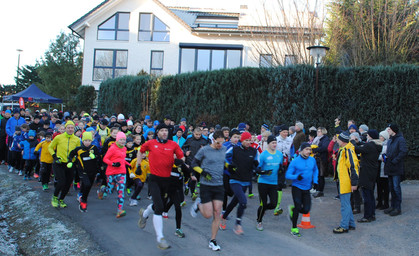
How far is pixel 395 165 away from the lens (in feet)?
25.9

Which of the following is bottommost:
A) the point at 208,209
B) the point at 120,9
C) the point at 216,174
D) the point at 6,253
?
the point at 6,253

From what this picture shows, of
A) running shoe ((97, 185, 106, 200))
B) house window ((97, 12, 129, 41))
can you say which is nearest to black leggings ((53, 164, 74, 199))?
running shoe ((97, 185, 106, 200))

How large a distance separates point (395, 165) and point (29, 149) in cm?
1050

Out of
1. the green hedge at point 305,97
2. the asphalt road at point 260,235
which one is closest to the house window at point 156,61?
the green hedge at point 305,97

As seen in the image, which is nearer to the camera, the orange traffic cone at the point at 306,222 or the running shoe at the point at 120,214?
the orange traffic cone at the point at 306,222

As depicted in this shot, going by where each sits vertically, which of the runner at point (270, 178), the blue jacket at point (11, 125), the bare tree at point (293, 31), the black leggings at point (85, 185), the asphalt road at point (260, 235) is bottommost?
the asphalt road at point (260, 235)

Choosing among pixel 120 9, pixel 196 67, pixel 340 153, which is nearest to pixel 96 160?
pixel 340 153

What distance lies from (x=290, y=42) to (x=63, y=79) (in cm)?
2961

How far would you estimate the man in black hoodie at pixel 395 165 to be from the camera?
25.7ft

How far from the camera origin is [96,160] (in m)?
8.57

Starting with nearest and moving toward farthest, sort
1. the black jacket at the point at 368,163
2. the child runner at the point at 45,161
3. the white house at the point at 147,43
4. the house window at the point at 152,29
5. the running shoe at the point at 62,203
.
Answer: the black jacket at the point at 368,163 → the running shoe at the point at 62,203 → the child runner at the point at 45,161 → the white house at the point at 147,43 → the house window at the point at 152,29

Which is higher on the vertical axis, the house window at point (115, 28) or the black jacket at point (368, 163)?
the house window at point (115, 28)

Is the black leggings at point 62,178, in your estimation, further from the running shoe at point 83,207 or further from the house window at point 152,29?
the house window at point 152,29

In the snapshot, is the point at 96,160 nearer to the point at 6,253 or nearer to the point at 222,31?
the point at 6,253
